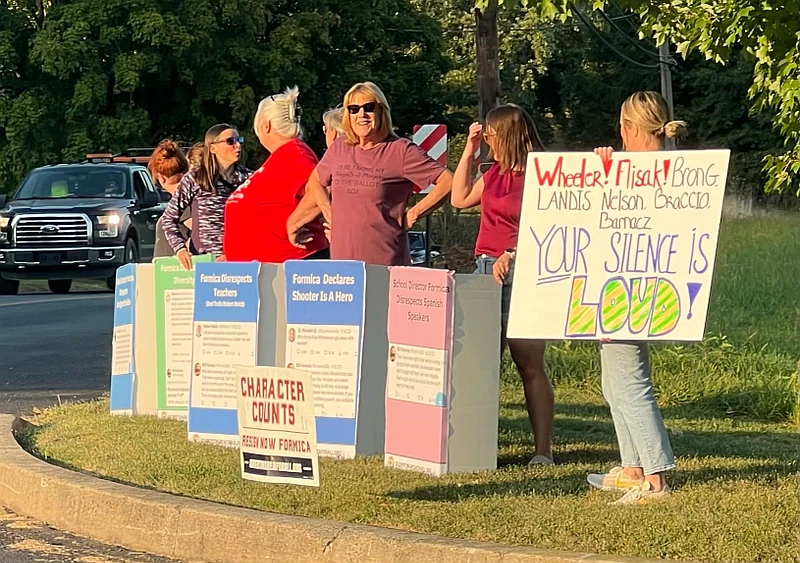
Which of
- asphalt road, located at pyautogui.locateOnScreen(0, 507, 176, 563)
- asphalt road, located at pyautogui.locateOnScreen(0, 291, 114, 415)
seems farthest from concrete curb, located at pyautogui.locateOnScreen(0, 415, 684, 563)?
asphalt road, located at pyautogui.locateOnScreen(0, 291, 114, 415)

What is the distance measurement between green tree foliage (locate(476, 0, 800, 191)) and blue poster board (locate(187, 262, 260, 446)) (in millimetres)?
2396

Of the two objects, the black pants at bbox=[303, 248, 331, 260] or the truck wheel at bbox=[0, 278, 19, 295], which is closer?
the black pants at bbox=[303, 248, 331, 260]

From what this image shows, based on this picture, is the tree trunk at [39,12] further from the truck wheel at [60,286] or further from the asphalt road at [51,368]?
the asphalt road at [51,368]

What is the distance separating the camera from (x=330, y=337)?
24.6 feet

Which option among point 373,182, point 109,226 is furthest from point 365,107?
point 109,226

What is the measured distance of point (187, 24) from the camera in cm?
4059

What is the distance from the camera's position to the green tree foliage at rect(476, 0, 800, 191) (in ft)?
21.8

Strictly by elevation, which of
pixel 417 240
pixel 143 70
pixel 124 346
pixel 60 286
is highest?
pixel 143 70

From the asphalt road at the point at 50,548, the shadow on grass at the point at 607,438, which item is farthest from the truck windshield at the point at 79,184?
the asphalt road at the point at 50,548

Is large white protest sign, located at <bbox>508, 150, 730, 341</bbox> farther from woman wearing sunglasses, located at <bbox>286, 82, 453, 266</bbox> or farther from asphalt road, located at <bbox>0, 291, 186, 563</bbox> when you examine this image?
asphalt road, located at <bbox>0, 291, 186, 563</bbox>

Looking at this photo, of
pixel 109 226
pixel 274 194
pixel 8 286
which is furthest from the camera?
pixel 8 286

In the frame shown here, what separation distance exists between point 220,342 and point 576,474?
6.69 ft

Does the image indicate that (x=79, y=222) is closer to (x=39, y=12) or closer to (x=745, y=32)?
(x=745, y=32)

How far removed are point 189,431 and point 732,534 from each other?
3.42 meters
